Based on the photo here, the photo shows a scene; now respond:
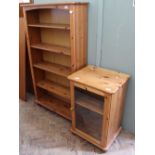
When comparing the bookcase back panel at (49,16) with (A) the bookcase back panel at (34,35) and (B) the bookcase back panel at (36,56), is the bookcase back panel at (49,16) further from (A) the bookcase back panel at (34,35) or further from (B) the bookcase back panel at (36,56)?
(B) the bookcase back panel at (36,56)

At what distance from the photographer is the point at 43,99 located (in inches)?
107

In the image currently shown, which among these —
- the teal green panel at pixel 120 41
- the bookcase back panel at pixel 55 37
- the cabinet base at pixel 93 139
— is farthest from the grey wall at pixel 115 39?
the bookcase back panel at pixel 55 37

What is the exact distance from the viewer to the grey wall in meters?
1.71

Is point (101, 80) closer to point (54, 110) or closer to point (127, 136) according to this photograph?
point (127, 136)

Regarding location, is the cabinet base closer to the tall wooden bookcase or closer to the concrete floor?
the concrete floor

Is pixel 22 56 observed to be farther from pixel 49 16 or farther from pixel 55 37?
pixel 49 16

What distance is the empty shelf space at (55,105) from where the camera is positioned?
237 cm

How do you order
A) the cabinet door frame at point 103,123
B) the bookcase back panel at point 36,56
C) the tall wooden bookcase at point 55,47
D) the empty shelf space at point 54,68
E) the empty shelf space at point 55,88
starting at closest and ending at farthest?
the cabinet door frame at point 103,123, the tall wooden bookcase at point 55,47, the empty shelf space at point 54,68, the empty shelf space at point 55,88, the bookcase back panel at point 36,56

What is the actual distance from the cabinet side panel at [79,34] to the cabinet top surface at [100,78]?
128 mm

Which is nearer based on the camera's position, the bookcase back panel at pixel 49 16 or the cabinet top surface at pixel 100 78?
the cabinet top surface at pixel 100 78

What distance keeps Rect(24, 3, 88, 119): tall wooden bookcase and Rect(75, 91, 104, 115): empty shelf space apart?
0.33m

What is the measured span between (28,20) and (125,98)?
1673 millimetres

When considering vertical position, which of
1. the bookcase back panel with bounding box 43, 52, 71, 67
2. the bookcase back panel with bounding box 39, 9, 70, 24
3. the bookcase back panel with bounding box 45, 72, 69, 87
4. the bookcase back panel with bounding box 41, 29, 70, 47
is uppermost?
the bookcase back panel with bounding box 39, 9, 70, 24

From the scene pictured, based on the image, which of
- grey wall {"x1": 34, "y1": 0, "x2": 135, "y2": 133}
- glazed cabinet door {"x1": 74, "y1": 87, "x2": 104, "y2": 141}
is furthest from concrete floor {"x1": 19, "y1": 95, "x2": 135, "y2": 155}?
grey wall {"x1": 34, "y1": 0, "x2": 135, "y2": 133}
